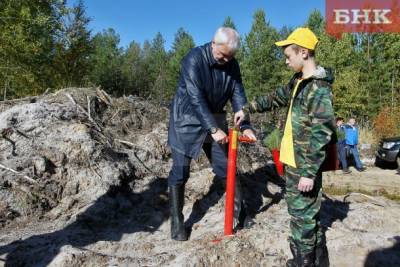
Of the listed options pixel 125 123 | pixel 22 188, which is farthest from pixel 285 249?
pixel 125 123

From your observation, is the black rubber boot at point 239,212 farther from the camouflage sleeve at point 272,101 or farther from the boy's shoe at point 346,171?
the boy's shoe at point 346,171

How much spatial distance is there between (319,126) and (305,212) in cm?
71

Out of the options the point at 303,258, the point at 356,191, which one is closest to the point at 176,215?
the point at 303,258

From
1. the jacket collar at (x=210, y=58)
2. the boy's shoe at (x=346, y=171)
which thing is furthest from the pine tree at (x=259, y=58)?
the jacket collar at (x=210, y=58)

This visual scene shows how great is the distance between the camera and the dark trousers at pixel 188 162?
4.40m

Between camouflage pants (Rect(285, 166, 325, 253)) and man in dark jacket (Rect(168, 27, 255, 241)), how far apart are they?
824 mm

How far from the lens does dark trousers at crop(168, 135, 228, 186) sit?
440cm

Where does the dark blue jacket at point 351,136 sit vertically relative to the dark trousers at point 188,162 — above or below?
above

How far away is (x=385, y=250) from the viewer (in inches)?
171

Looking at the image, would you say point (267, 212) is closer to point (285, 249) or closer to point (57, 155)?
point (285, 249)

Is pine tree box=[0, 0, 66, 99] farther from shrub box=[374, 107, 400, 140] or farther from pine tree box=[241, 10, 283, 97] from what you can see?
pine tree box=[241, 10, 283, 97]

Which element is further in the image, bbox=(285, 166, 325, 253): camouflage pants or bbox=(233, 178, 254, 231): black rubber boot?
bbox=(233, 178, 254, 231): black rubber boot

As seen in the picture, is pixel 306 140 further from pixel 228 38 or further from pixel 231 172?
pixel 228 38

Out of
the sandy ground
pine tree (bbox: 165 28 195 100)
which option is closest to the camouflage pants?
the sandy ground
